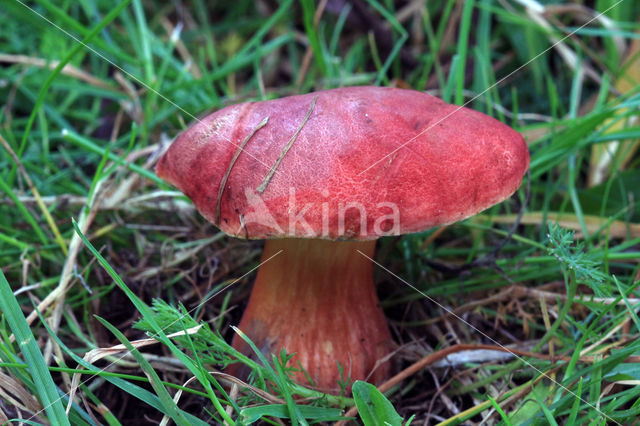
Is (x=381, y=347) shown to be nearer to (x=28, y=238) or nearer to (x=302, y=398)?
(x=302, y=398)

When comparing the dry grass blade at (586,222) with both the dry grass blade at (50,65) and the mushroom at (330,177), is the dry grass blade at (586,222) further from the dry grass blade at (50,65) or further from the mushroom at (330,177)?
the dry grass blade at (50,65)

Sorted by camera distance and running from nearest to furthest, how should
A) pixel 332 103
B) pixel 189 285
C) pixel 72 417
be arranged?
pixel 72 417 → pixel 332 103 → pixel 189 285

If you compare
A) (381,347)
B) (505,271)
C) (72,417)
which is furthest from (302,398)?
(505,271)

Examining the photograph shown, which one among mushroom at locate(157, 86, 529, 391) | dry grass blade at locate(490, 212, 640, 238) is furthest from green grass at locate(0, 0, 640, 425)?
mushroom at locate(157, 86, 529, 391)

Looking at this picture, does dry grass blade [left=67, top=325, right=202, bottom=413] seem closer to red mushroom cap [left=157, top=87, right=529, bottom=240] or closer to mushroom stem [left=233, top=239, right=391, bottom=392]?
red mushroom cap [left=157, top=87, right=529, bottom=240]

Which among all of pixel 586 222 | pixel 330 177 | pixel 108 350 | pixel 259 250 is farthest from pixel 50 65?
pixel 586 222

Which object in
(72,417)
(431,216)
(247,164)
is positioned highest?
(247,164)

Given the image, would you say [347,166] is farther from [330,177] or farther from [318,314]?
[318,314]
